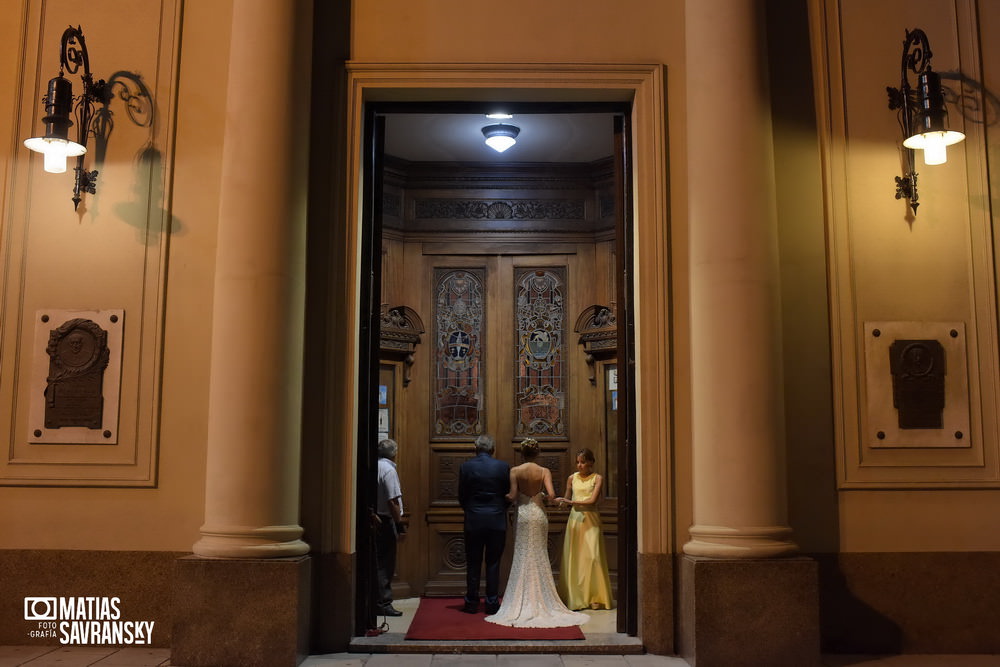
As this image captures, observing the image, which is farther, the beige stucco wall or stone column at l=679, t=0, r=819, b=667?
the beige stucco wall

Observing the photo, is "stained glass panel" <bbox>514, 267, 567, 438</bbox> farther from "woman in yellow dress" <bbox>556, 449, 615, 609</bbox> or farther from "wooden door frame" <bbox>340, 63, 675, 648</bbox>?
"wooden door frame" <bbox>340, 63, 675, 648</bbox>

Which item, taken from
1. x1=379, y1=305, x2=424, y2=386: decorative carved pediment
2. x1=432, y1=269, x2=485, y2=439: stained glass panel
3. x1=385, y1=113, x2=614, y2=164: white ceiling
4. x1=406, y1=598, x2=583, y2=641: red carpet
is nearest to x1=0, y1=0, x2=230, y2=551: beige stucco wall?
x1=406, y1=598, x2=583, y2=641: red carpet

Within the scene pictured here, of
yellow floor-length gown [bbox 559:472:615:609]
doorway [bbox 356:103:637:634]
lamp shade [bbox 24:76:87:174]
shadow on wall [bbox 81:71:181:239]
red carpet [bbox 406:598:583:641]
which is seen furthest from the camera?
doorway [bbox 356:103:637:634]

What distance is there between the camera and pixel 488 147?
1062 centimetres

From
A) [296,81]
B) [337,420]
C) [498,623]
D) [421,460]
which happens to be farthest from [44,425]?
[421,460]

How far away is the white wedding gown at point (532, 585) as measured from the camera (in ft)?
28.2

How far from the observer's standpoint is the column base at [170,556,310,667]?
5.68 metres

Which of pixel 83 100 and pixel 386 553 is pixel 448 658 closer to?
pixel 386 553

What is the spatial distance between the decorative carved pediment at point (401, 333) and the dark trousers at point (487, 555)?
94.8 inches

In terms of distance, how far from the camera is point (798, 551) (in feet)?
20.2

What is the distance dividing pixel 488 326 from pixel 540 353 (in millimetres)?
685

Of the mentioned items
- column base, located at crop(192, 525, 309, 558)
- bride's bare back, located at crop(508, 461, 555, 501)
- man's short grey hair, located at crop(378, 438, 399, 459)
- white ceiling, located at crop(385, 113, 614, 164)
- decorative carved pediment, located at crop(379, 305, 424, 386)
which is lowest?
column base, located at crop(192, 525, 309, 558)

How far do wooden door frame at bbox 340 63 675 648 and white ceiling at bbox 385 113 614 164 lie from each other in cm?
260

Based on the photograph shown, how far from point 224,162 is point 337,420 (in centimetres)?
189
